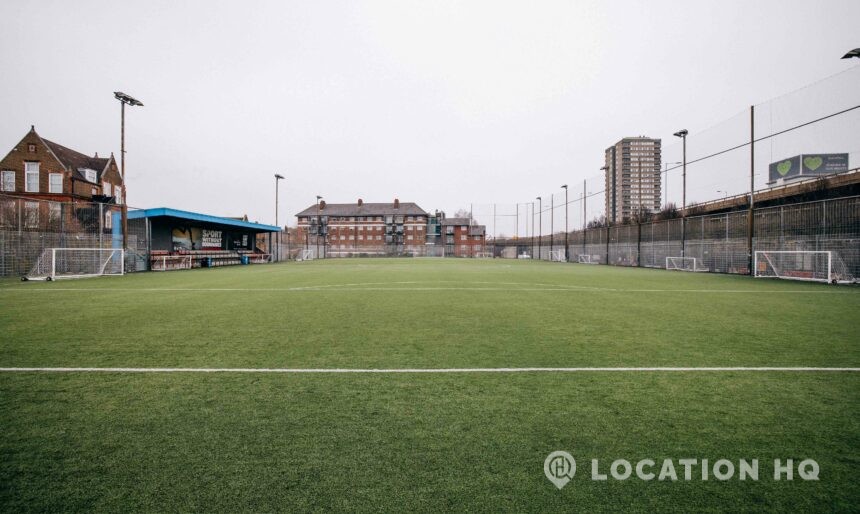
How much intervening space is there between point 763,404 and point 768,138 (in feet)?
101

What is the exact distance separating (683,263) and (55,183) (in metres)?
61.2

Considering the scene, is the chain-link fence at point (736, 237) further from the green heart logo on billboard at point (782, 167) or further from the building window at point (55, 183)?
the building window at point (55, 183)

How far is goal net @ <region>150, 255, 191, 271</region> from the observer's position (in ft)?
96.4

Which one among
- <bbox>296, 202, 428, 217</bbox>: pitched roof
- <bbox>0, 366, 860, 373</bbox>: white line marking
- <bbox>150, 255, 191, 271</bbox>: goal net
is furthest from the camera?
<bbox>296, 202, 428, 217</bbox>: pitched roof

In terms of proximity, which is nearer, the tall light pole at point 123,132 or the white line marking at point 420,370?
the white line marking at point 420,370

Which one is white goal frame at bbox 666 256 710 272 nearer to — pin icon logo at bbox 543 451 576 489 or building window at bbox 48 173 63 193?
pin icon logo at bbox 543 451 576 489

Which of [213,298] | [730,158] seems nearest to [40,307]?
[213,298]

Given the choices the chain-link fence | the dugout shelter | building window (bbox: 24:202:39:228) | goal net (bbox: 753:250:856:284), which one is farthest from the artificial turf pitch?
the dugout shelter

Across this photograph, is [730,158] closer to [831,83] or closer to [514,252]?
[831,83]

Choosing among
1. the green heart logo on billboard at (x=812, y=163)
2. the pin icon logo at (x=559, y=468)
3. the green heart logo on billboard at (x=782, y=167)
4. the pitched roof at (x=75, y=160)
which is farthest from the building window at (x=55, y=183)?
the green heart logo on billboard at (x=812, y=163)

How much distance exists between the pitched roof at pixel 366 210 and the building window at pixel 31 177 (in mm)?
67406

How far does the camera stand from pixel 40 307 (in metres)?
9.95

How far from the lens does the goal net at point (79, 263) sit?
20991 mm

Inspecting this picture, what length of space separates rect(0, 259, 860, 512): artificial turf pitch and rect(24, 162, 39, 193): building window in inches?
1946
